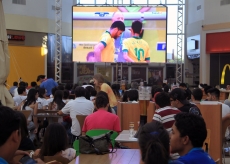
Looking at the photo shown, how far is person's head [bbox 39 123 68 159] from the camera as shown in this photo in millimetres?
3865

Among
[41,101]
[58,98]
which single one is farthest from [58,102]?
[41,101]

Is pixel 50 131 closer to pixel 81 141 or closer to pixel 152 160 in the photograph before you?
pixel 81 141

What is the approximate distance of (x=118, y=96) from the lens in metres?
11.6

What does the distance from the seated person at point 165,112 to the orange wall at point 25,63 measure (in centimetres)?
1515

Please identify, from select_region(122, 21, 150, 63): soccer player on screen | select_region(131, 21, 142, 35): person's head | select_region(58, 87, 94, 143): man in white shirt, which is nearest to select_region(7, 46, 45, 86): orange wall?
select_region(122, 21, 150, 63): soccer player on screen

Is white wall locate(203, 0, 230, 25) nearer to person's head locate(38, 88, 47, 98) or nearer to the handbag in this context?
person's head locate(38, 88, 47, 98)

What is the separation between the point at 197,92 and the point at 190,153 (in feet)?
16.5

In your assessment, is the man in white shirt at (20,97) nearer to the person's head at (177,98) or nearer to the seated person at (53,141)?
the person's head at (177,98)

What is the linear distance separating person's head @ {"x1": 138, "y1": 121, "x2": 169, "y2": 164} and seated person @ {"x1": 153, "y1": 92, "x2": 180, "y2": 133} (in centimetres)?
259

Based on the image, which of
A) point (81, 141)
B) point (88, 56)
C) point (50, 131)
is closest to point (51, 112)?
point (81, 141)

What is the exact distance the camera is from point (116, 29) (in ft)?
64.8

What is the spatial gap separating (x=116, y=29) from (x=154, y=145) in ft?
57.9

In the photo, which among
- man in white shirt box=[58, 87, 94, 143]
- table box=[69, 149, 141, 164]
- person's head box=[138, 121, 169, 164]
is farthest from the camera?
man in white shirt box=[58, 87, 94, 143]

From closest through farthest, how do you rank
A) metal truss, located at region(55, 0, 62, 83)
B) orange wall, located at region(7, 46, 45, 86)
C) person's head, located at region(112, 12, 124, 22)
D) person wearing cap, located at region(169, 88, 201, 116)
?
person wearing cap, located at region(169, 88, 201, 116)
metal truss, located at region(55, 0, 62, 83)
person's head, located at region(112, 12, 124, 22)
orange wall, located at region(7, 46, 45, 86)
